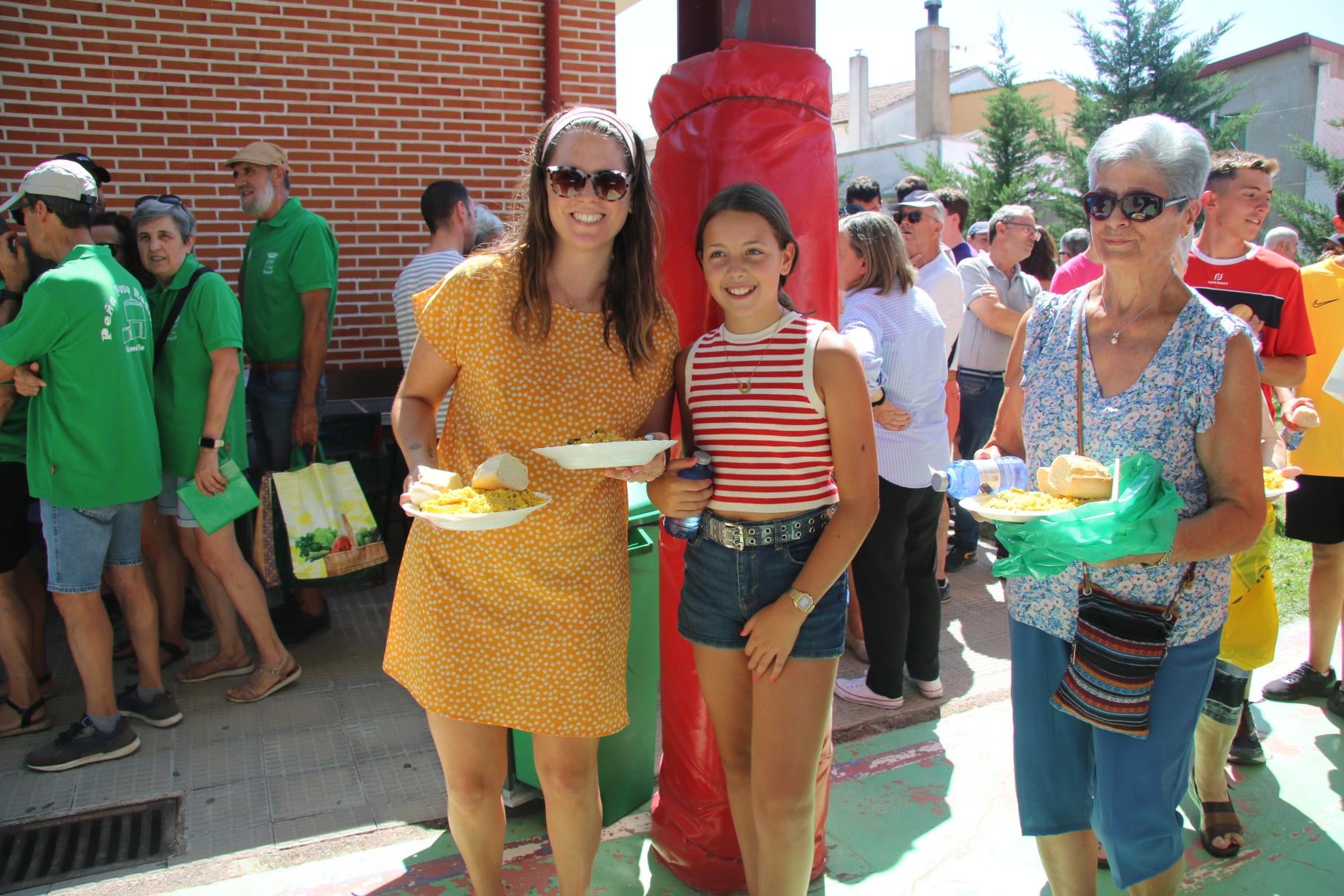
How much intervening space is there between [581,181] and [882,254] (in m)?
2.20

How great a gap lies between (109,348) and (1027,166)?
24.6m

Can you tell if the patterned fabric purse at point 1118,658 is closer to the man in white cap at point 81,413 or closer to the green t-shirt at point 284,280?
the man in white cap at point 81,413

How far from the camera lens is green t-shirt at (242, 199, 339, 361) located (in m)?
4.86

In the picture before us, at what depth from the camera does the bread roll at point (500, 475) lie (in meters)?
2.11

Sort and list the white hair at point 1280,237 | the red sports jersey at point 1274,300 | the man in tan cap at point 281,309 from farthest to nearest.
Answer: the white hair at point 1280,237, the man in tan cap at point 281,309, the red sports jersey at point 1274,300

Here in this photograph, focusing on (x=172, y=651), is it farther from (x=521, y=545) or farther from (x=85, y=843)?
(x=521, y=545)

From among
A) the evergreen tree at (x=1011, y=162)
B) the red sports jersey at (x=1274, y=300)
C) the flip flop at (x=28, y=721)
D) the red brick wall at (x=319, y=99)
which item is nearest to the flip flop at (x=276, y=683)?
the flip flop at (x=28, y=721)

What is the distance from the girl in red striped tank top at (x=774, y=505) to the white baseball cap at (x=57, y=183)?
2.94 meters

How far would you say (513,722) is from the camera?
2365 mm

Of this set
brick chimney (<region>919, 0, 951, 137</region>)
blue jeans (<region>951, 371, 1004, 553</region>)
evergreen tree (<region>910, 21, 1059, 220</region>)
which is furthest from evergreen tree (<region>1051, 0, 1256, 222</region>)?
blue jeans (<region>951, 371, 1004, 553</region>)

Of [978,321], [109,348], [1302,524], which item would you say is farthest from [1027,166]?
[109,348]

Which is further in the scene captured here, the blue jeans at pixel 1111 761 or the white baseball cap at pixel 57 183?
the white baseball cap at pixel 57 183

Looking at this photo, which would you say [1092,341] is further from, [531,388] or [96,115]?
[96,115]

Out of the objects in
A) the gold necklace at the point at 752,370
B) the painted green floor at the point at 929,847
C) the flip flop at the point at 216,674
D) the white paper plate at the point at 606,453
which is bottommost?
the painted green floor at the point at 929,847
